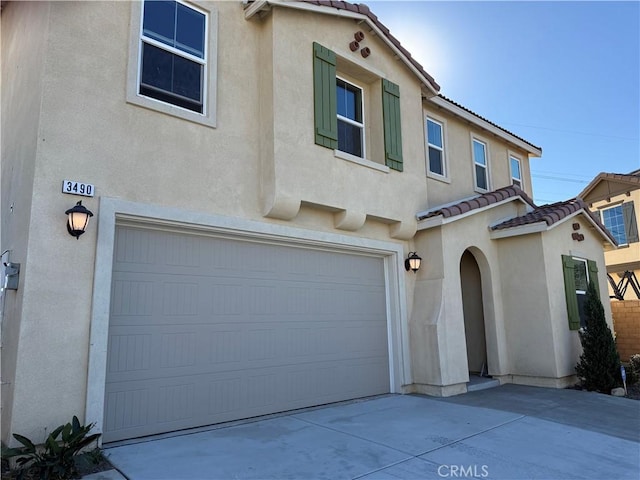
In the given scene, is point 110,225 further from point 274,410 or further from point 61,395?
point 274,410

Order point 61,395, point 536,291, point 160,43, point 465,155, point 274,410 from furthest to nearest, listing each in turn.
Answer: point 465,155 < point 536,291 < point 274,410 < point 160,43 < point 61,395

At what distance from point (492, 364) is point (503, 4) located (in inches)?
311

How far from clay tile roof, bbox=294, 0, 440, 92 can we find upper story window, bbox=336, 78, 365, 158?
3.90 feet

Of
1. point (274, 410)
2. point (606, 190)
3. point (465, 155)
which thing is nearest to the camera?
point (274, 410)

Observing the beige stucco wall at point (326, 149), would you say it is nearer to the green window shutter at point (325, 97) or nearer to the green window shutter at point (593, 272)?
the green window shutter at point (325, 97)

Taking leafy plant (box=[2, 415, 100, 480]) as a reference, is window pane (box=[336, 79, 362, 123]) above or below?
above

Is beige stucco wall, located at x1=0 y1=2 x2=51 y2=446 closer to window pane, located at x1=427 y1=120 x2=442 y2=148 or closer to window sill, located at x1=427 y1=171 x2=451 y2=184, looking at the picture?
window sill, located at x1=427 y1=171 x2=451 y2=184

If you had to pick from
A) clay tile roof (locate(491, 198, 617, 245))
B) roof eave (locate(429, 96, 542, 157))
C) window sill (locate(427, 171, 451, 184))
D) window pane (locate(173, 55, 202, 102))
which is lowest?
clay tile roof (locate(491, 198, 617, 245))

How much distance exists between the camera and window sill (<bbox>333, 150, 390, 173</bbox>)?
7.55m

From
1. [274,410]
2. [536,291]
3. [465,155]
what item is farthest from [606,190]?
[274,410]

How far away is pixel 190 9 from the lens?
647 cm

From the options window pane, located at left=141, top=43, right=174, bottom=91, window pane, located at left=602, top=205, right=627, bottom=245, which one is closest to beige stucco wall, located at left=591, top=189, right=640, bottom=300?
window pane, located at left=602, top=205, right=627, bottom=245

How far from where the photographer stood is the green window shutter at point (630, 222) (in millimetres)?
17922

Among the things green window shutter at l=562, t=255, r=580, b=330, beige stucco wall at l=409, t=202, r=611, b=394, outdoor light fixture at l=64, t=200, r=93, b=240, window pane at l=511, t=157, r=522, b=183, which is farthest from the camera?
window pane at l=511, t=157, r=522, b=183
